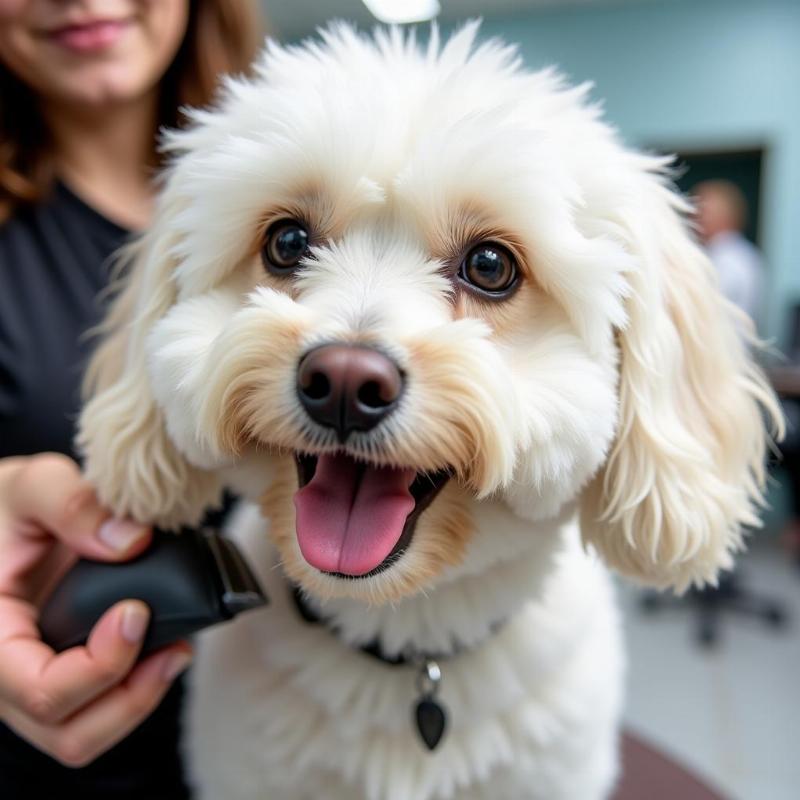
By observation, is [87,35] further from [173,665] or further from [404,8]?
[404,8]

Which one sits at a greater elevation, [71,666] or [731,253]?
[731,253]

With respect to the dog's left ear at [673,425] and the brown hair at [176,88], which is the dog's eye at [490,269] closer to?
the dog's left ear at [673,425]

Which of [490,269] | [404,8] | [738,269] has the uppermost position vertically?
[404,8]

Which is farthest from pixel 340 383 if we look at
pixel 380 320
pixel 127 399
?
pixel 127 399

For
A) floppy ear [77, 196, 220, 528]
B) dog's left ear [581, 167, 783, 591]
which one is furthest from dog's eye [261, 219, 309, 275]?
dog's left ear [581, 167, 783, 591]

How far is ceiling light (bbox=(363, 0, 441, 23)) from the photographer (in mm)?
4617

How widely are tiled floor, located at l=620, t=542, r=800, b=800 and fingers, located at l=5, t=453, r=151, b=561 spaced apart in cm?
179

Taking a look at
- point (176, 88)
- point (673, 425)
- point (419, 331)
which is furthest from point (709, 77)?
point (419, 331)

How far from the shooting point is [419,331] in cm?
59

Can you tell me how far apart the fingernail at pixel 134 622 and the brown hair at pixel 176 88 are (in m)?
0.63

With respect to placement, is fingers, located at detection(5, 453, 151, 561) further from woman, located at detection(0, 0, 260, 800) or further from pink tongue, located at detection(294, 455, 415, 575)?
pink tongue, located at detection(294, 455, 415, 575)

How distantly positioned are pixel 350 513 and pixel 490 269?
257 mm

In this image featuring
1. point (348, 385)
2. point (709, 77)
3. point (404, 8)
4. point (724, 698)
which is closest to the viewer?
point (348, 385)

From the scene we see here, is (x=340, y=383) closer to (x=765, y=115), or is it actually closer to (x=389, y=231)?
(x=389, y=231)
